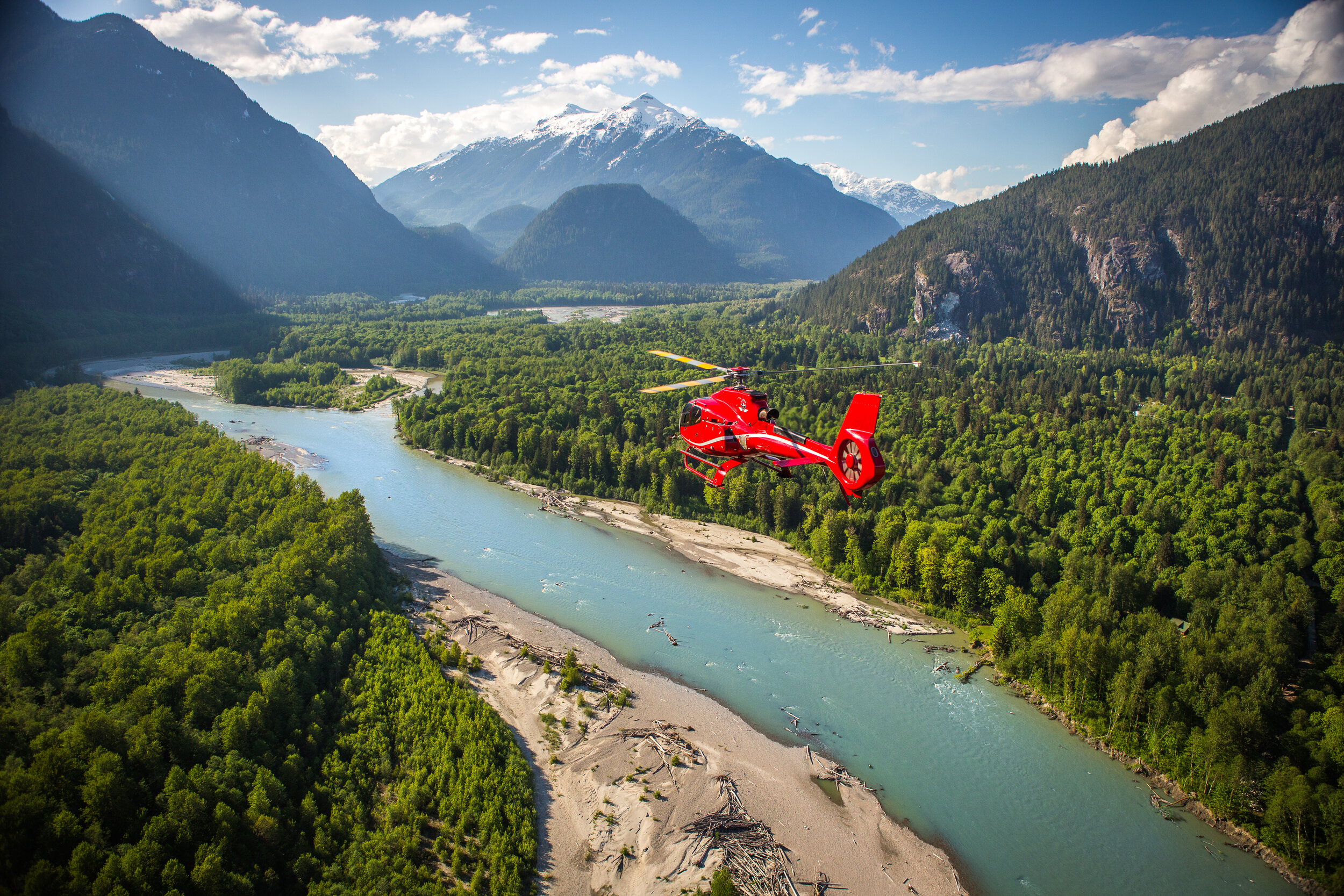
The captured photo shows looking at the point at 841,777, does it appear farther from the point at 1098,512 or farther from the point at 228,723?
the point at 1098,512

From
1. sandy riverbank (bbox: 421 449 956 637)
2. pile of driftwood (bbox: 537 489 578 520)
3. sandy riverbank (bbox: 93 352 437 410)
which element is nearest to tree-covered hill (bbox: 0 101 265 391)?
sandy riverbank (bbox: 93 352 437 410)

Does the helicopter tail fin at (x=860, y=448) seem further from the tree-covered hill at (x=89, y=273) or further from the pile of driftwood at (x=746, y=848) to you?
the tree-covered hill at (x=89, y=273)

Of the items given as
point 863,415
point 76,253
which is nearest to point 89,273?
point 76,253

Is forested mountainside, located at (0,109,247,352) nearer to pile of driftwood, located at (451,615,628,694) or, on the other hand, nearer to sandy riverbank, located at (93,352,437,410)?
sandy riverbank, located at (93,352,437,410)

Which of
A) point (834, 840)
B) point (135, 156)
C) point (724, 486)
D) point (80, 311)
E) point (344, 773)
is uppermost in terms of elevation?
point (135, 156)

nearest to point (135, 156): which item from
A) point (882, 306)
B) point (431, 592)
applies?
point (882, 306)

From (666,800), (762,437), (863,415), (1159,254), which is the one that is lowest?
(666,800)

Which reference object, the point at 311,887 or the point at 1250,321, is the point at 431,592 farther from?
the point at 1250,321
